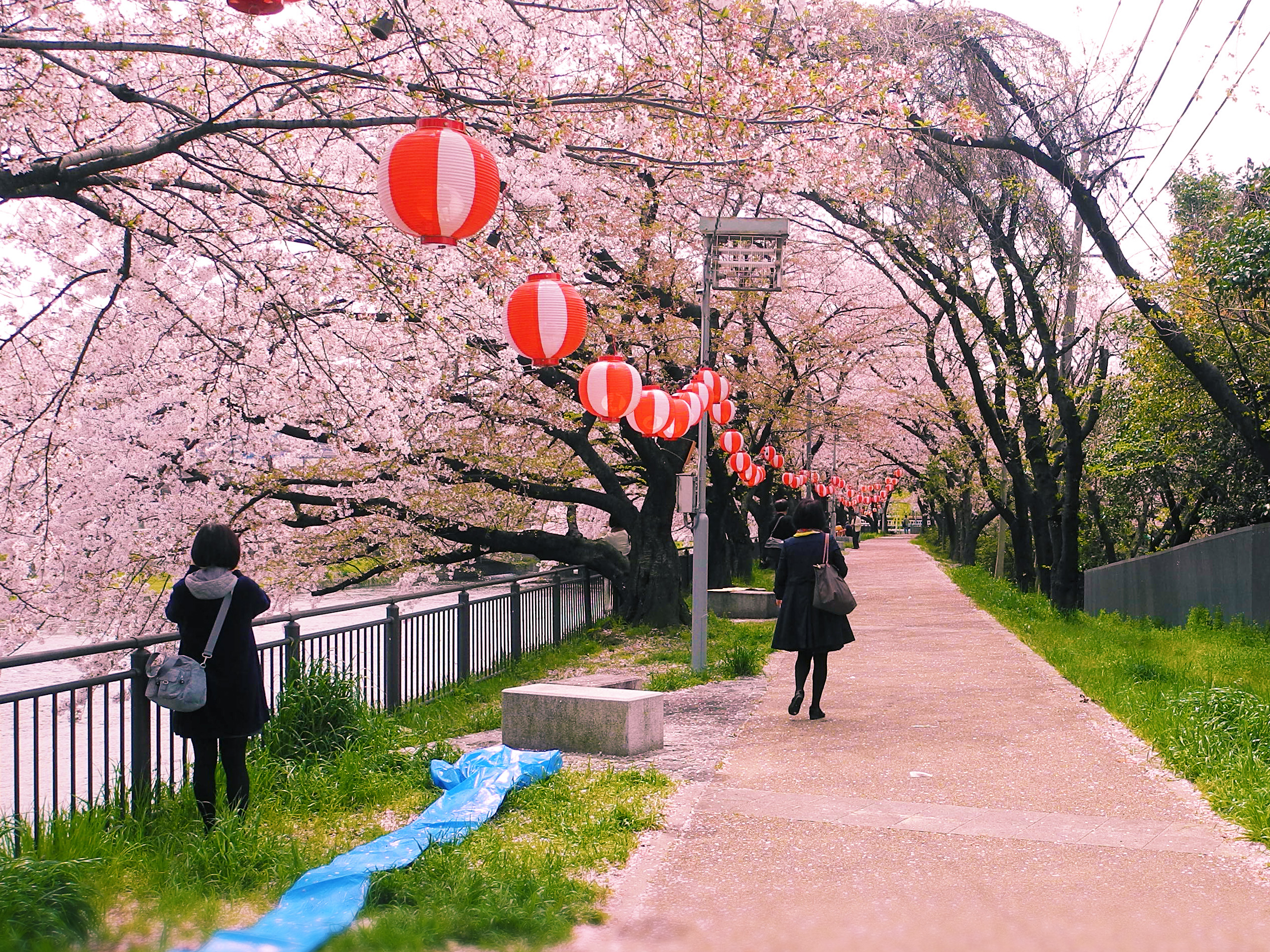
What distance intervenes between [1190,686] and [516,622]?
7802 millimetres

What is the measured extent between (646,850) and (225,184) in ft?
16.6

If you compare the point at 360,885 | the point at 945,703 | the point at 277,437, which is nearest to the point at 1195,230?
the point at 945,703

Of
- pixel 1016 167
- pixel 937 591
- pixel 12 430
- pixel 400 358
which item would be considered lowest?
pixel 937 591

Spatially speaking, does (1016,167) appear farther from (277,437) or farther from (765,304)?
(277,437)

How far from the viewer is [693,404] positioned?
39.9 feet

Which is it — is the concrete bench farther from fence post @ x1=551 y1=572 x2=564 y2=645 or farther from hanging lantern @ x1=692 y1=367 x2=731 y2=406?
fence post @ x1=551 y1=572 x2=564 y2=645

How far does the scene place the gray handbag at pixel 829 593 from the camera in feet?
27.7

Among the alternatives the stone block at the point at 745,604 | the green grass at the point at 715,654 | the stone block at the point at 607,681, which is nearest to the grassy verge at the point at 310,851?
the stone block at the point at 607,681

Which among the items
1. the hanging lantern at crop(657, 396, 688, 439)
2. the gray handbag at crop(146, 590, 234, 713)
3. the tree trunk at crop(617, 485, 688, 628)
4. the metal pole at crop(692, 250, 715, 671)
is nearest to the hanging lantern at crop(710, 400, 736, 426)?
the metal pole at crop(692, 250, 715, 671)

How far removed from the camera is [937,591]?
82.4 feet

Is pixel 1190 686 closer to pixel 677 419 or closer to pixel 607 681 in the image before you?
pixel 607 681

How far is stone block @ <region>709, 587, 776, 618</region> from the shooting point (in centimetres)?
1888

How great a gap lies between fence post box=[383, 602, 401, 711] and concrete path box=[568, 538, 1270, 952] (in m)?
3.26

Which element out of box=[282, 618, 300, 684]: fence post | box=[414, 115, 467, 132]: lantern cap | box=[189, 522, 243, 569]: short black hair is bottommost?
A: box=[282, 618, 300, 684]: fence post
